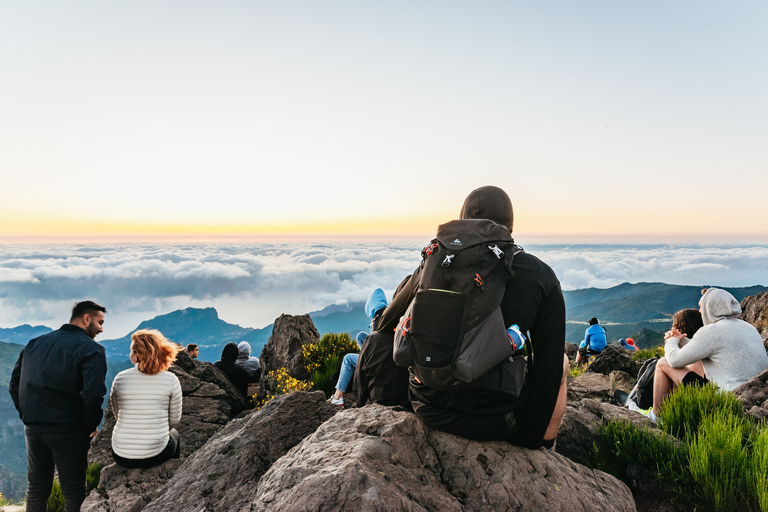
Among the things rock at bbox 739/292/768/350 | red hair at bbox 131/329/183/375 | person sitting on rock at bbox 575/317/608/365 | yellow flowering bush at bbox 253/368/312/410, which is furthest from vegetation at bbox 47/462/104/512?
person sitting on rock at bbox 575/317/608/365

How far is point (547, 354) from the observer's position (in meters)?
2.85

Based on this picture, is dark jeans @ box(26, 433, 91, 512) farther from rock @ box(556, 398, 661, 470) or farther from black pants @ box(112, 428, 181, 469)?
rock @ box(556, 398, 661, 470)

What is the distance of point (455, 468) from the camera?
111 inches

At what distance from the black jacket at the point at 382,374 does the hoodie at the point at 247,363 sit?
7.92 metres

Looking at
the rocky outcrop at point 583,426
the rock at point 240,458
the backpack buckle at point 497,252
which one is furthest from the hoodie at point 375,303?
the backpack buckle at point 497,252

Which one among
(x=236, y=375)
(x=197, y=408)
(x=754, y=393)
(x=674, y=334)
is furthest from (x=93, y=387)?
(x=754, y=393)

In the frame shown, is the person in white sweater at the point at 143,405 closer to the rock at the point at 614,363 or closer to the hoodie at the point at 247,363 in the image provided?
the hoodie at the point at 247,363

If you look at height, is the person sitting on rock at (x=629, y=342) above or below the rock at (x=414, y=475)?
below

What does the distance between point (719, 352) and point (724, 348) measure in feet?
0.25

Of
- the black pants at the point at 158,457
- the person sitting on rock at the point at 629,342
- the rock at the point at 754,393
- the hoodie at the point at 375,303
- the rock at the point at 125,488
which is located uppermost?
the hoodie at the point at 375,303

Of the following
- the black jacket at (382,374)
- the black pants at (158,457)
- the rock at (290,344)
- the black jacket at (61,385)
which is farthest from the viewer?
the rock at (290,344)

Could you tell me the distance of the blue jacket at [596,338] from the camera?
16078 millimetres

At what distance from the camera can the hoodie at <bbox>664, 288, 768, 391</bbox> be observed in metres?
5.20

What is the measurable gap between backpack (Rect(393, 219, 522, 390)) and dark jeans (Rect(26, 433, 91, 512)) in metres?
4.88
